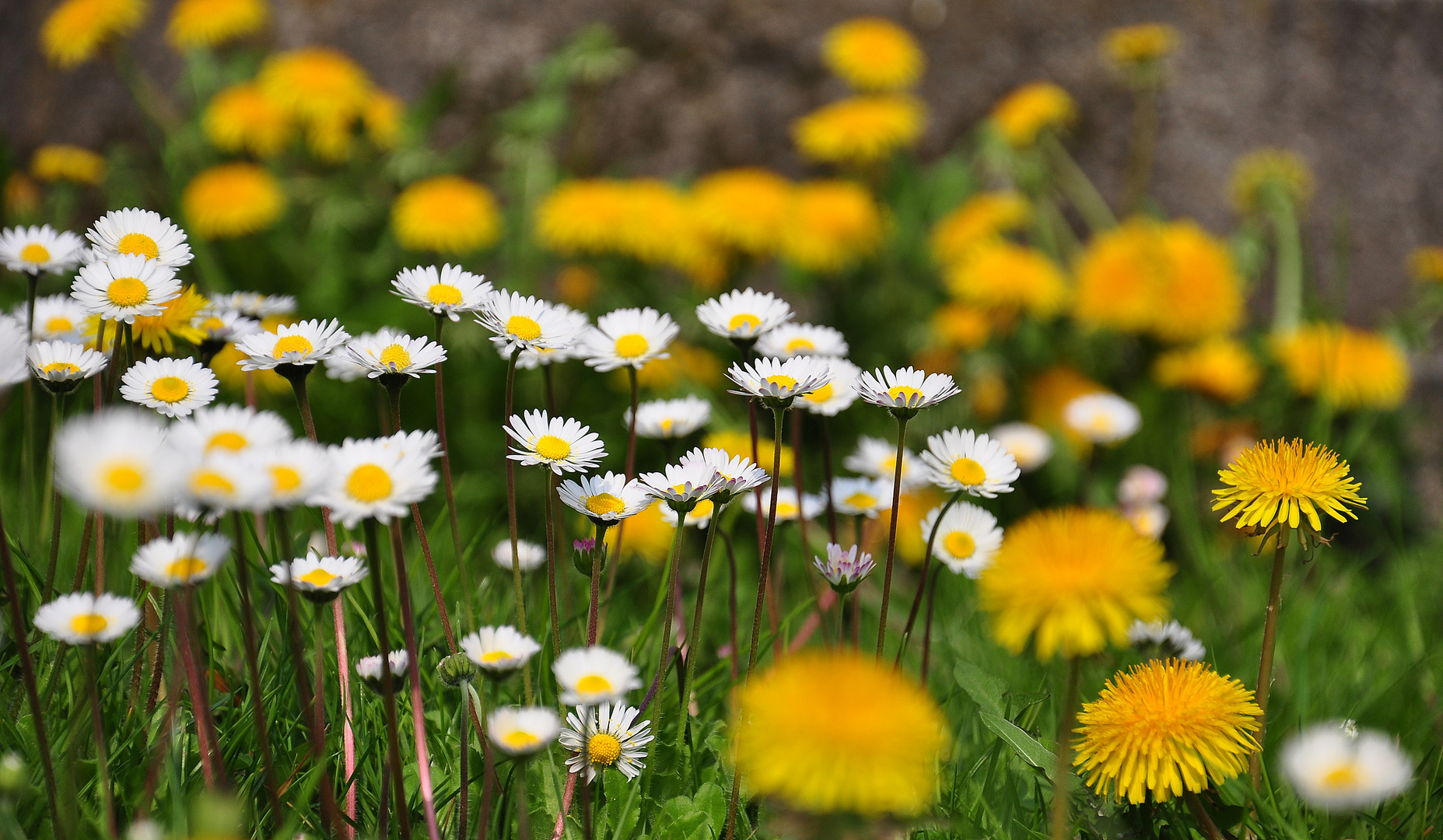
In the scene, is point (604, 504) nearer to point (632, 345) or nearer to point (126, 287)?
point (632, 345)

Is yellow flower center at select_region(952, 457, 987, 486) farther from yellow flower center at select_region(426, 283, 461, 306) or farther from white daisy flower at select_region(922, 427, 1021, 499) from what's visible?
yellow flower center at select_region(426, 283, 461, 306)

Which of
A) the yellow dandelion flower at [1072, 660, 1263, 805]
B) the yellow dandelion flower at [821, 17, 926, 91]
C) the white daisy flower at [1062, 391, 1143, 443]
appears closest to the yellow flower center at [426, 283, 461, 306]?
the yellow dandelion flower at [1072, 660, 1263, 805]

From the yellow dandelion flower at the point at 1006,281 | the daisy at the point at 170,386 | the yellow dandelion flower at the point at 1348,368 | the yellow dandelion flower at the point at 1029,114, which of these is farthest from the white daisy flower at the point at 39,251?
the yellow dandelion flower at the point at 1348,368

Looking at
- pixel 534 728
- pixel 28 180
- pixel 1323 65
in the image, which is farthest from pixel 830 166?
pixel 534 728

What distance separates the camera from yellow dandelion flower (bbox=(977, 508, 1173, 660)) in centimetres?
67

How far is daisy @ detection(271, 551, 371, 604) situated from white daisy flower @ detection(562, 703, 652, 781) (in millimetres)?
227

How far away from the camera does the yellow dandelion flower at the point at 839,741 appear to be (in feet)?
1.97

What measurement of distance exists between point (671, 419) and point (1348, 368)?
1.91m

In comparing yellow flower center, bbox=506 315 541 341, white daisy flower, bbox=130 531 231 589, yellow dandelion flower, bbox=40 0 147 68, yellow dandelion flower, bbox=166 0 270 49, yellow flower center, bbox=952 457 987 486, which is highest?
yellow dandelion flower, bbox=166 0 270 49

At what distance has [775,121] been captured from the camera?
310cm

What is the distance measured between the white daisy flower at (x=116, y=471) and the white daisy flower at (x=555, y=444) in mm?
339

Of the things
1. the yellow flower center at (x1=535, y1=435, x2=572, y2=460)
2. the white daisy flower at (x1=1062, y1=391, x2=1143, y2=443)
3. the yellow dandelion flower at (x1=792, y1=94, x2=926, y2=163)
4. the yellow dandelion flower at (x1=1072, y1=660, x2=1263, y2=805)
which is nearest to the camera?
the yellow dandelion flower at (x1=1072, y1=660, x2=1263, y2=805)

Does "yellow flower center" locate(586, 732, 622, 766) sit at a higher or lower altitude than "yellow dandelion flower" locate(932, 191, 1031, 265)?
lower

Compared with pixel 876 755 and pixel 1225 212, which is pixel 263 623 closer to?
pixel 876 755
